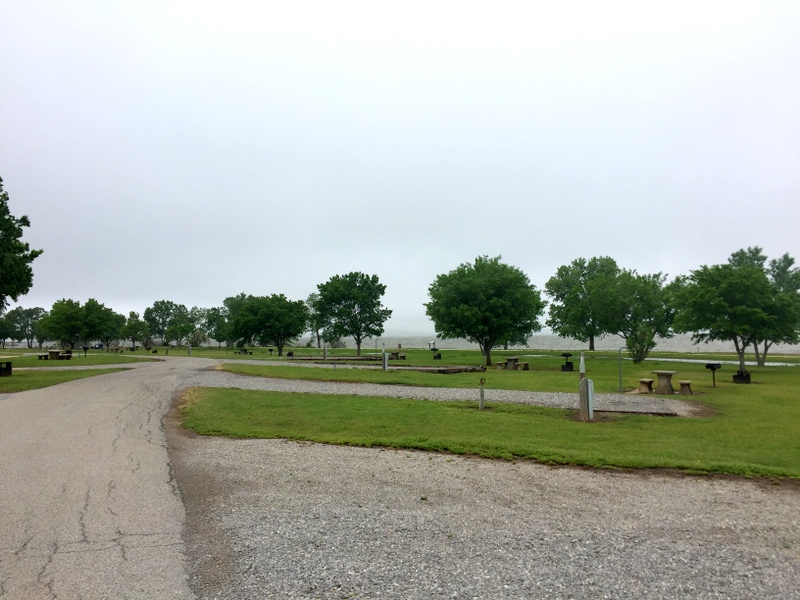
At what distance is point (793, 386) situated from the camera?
22109 mm

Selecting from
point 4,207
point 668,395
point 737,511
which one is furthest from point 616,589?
point 4,207

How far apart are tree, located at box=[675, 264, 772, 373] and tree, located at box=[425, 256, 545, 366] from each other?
1155 cm

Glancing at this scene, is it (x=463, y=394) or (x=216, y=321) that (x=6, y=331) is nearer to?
(x=216, y=321)

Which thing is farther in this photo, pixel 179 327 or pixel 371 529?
pixel 179 327

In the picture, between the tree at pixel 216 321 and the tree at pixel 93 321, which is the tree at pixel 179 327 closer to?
the tree at pixel 216 321

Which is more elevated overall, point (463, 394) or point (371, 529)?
point (371, 529)

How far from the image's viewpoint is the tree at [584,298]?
4878 centimetres

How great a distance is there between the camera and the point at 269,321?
210ft

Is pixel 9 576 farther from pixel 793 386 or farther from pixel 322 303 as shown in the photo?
pixel 322 303

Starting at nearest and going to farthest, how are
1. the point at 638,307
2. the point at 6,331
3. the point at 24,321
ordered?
the point at 638,307
the point at 6,331
the point at 24,321

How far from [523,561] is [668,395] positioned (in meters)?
16.8

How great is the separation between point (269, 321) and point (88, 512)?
59.6 meters

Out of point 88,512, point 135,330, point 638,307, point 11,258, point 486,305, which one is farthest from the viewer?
point 135,330

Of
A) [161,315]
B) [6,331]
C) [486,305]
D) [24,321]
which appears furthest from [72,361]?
[24,321]
